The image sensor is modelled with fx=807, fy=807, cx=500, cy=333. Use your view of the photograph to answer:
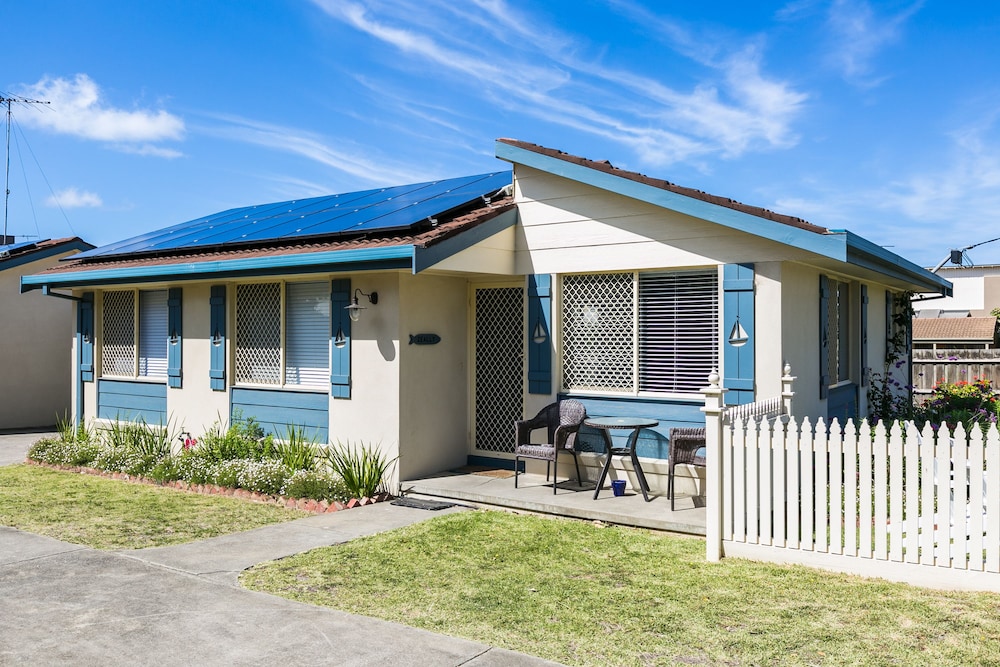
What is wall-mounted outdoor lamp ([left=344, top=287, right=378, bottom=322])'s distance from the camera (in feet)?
30.1

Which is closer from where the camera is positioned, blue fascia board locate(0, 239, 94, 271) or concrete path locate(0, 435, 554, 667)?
concrete path locate(0, 435, 554, 667)

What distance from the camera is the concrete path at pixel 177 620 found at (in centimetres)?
435

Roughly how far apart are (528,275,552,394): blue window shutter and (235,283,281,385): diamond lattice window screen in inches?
134

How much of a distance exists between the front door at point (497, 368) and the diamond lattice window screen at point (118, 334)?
580 centimetres

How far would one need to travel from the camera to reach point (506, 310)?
390 inches

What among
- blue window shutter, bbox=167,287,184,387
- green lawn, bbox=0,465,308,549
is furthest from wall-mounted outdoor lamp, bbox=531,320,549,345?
blue window shutter, bbox=167,287,184,387

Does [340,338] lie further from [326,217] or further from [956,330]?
[956,330]

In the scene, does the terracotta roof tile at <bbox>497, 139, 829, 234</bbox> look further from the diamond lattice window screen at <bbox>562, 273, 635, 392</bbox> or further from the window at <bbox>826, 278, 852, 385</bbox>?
the window at <bbox>826, 278, 852, 385</bbox>

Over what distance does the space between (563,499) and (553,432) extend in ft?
3.65

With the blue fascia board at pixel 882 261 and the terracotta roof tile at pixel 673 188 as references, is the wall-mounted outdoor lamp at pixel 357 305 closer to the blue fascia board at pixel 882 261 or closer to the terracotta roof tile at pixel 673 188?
the terracotta roof tile at pixel 673 188

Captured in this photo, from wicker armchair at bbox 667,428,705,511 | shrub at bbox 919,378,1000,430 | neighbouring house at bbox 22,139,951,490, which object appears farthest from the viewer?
shrub at bbox 919,378,1000,430

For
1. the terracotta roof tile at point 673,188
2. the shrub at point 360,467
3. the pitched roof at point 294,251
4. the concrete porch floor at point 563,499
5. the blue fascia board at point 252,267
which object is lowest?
the concrete porch floor at point 563,499

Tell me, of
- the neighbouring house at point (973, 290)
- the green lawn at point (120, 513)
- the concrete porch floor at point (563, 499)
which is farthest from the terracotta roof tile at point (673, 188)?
the neighbouring house at point (973, 290)

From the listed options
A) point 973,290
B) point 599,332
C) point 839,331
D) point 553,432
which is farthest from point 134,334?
point 973,290
